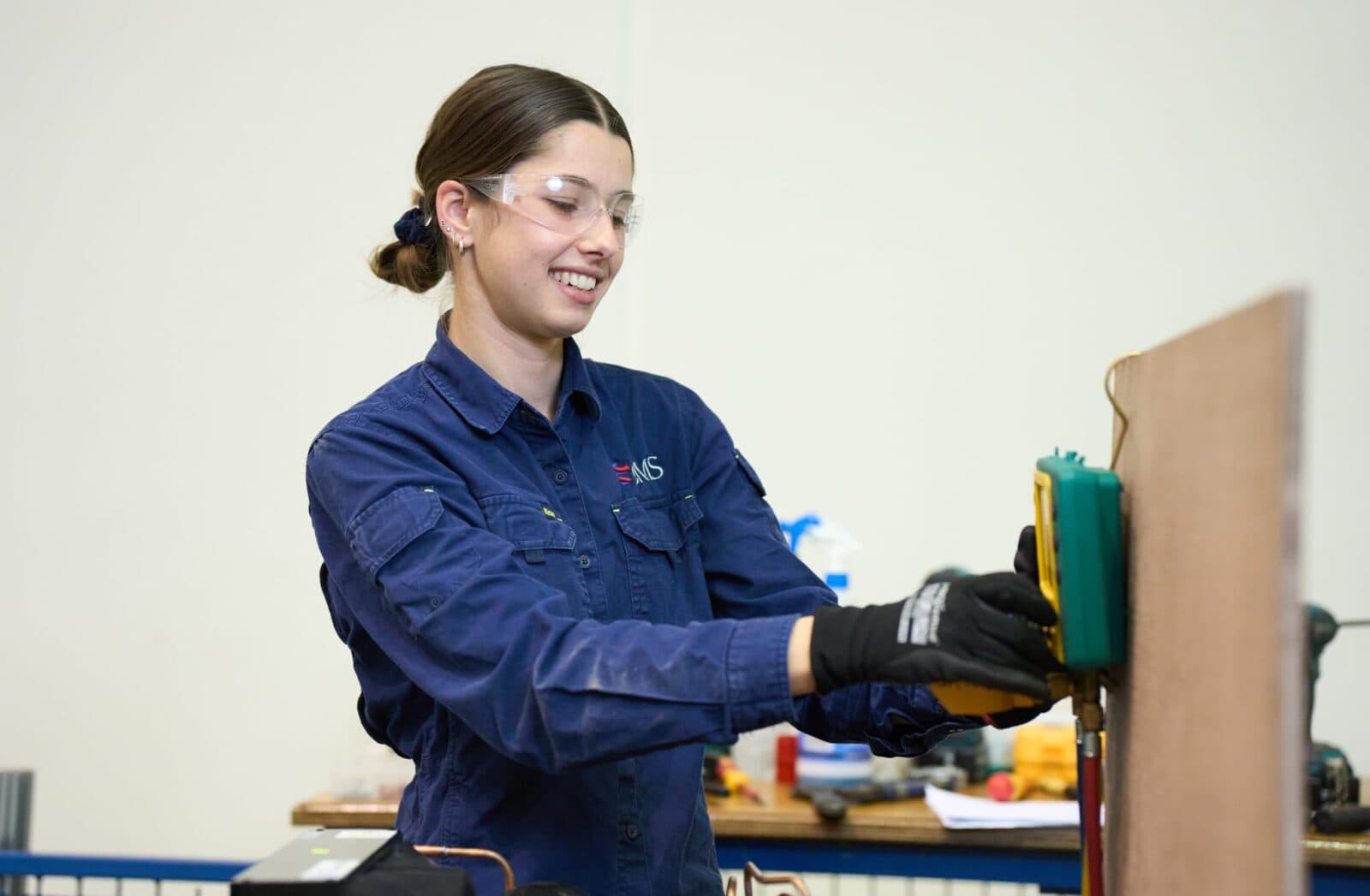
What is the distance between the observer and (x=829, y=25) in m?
3.51

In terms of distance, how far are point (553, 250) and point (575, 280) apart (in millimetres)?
47

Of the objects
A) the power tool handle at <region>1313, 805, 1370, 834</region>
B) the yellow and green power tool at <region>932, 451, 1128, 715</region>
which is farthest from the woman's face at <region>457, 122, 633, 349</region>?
the power tool handle at <region>1313, 805, 1370, 834</region>

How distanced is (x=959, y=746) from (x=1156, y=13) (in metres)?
2.07

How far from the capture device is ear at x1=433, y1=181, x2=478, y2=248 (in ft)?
5.12

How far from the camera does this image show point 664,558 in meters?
1.52

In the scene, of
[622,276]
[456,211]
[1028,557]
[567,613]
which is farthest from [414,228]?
[622,276]

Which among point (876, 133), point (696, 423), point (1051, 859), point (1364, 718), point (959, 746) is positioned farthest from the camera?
point (876, 133)

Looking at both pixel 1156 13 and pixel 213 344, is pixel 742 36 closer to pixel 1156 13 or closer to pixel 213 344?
pixel 1156 13

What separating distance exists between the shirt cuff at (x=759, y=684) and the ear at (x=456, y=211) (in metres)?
0.70

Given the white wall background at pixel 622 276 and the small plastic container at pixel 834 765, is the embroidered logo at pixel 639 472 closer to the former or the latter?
the small plastic container at pixel 834 765

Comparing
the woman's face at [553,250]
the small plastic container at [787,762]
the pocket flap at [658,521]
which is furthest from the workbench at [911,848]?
the woman's face at [553,250]

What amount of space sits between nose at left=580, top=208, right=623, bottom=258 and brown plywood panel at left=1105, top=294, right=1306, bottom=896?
654 mm

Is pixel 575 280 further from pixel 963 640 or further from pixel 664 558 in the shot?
pixel 963 640

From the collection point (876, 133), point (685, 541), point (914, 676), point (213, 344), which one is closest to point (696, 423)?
point (685, 541)
